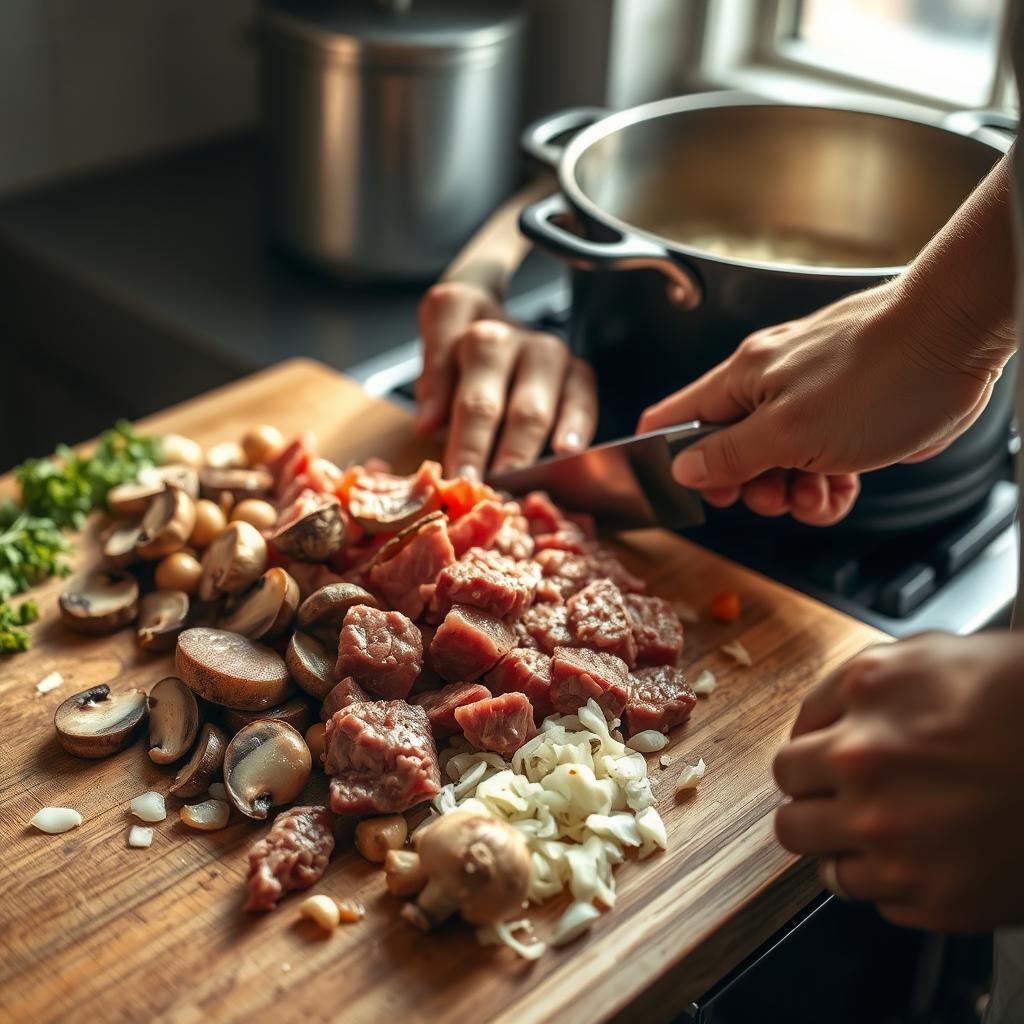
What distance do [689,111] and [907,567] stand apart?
2.10ft

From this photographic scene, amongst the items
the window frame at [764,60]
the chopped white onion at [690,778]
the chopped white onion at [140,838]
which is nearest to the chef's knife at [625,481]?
the chopped white onion at [690,778]

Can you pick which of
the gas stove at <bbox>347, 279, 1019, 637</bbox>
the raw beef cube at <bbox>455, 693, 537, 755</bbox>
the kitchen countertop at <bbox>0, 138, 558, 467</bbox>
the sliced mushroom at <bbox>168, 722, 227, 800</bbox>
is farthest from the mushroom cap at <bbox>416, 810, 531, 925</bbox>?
the kitchen countertop at <bbox>0, 138, 558, 467</bbox>

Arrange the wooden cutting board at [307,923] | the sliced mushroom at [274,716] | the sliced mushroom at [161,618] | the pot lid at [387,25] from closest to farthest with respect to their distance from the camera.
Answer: the wooden cutting board at [307,923]
the sliced mushroom at [274,716]
the sliced mushroom at [161,618]
the pot lid at [387,25]

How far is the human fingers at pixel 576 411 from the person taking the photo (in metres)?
1.39

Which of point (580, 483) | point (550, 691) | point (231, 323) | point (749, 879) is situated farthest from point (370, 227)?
point (749, 879)

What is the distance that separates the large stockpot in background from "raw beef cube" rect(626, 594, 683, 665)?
268 mm

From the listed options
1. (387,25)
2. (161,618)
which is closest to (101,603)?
(161,618)

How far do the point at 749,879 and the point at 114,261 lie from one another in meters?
1.54

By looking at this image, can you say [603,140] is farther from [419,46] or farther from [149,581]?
[149,581]

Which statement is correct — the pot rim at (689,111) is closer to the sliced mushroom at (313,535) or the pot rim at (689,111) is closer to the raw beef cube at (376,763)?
the sliced mushroom at (313,535)

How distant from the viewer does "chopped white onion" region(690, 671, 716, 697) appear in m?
1.17

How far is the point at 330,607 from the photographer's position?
3.81 ft

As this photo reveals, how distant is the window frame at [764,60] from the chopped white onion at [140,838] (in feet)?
5.23

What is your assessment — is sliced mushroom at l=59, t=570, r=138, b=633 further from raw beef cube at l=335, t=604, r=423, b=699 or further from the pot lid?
the pot lid
